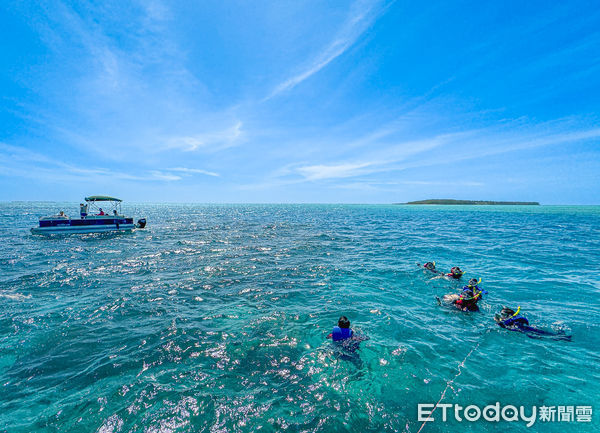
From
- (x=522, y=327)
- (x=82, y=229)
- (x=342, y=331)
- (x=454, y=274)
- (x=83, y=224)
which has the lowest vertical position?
(x=522, y=327)

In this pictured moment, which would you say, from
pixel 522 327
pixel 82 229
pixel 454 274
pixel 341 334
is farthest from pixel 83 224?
pixel 522 327

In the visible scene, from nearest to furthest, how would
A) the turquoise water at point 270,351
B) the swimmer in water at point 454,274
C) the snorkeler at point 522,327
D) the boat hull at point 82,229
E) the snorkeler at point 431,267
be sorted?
the turquoise water at point 270,351 < the snorkeler at point 522,327 < the swimmer in water at point 454,274 < the snorkeler at point 431,267 < the boat hull at point 82,229

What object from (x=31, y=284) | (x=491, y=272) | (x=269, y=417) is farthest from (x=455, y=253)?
(x=31, y=284)

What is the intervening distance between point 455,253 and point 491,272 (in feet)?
23.9

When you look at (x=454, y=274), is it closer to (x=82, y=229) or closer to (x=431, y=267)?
(x=431, y=267)

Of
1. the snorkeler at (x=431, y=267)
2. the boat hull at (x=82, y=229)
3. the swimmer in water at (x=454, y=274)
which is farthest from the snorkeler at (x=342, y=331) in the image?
the boat hull at (x=82, y=229)

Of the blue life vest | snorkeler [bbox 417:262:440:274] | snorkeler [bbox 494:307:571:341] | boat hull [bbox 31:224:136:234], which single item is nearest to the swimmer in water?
snorkeler [bbox 417:262:440:274]

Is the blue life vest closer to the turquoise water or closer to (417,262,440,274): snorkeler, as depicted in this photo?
the turquoise water

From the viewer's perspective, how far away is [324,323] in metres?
11.2

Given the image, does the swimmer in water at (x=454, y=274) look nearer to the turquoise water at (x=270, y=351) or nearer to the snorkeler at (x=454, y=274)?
the snorkeler at (x=454, y=274)

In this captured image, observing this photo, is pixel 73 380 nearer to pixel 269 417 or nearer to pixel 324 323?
pixel 269 417

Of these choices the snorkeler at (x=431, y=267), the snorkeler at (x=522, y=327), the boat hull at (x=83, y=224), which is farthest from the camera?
the boat hull at (x=83, y=224)

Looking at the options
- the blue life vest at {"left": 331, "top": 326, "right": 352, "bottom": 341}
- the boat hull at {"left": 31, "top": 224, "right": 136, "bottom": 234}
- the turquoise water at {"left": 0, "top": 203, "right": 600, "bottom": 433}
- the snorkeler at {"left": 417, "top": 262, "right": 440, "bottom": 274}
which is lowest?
the turquoise water at {"left": 0, "top": 203, "right": 600, "bottom": 433}

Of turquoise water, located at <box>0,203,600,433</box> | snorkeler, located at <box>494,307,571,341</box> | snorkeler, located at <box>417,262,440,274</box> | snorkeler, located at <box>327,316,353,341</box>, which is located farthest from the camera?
snorkeler, located at <box>417,262,440,274</box>
